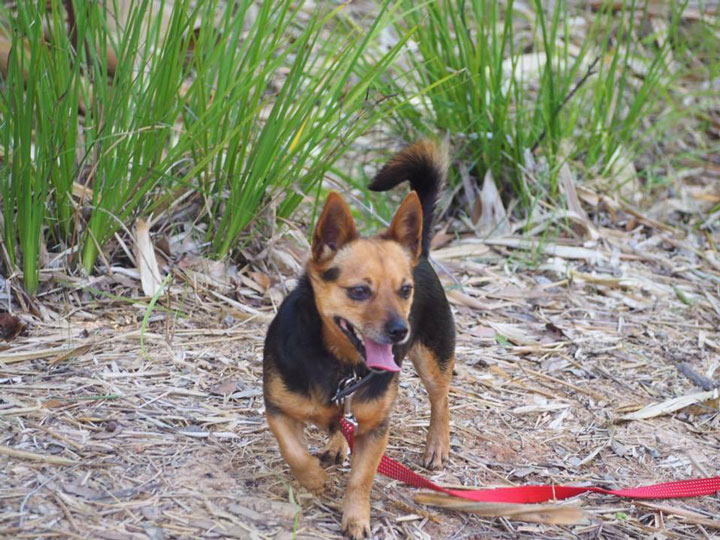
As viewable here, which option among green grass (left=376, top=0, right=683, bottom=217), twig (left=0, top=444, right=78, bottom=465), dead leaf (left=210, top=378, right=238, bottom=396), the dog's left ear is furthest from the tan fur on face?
green grass (left=376, top=0, right=683, bottom=217)

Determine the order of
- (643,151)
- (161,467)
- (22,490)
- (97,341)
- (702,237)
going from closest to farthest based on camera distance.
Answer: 1. (22,490)
2. (161,467)
3. (97,341)
4. (702,237)
5. (643,151)

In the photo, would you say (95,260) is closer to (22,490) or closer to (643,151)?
(22,490)

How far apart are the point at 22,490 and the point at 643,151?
5791 millimetres

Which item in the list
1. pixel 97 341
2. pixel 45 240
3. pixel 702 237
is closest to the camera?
pixel 97 341

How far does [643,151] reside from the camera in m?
7.21

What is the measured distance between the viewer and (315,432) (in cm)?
380

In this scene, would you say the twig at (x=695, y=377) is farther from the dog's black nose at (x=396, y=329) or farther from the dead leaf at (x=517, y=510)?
the dog's black nose at (x=396, y=329)

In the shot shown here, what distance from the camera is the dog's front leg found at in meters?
2.95

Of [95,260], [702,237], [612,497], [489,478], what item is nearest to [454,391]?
[489,478]

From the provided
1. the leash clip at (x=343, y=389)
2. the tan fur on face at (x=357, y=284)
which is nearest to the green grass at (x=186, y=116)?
the tan fur on face at (x=357, y=284)

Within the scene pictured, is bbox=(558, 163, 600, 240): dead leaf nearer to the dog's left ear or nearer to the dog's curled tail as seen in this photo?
the dog's curled tail

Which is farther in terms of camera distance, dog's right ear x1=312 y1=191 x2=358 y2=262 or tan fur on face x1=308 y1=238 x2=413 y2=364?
dog's right ear x1=312 y1=191 x2=358 y2=262

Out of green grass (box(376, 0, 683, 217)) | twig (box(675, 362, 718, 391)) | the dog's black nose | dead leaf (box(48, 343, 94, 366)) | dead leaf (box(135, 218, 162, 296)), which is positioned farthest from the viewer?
green grass (box(376, 0, 683, 217))

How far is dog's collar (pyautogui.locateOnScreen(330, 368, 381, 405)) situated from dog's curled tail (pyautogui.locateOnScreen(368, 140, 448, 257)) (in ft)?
2.64
